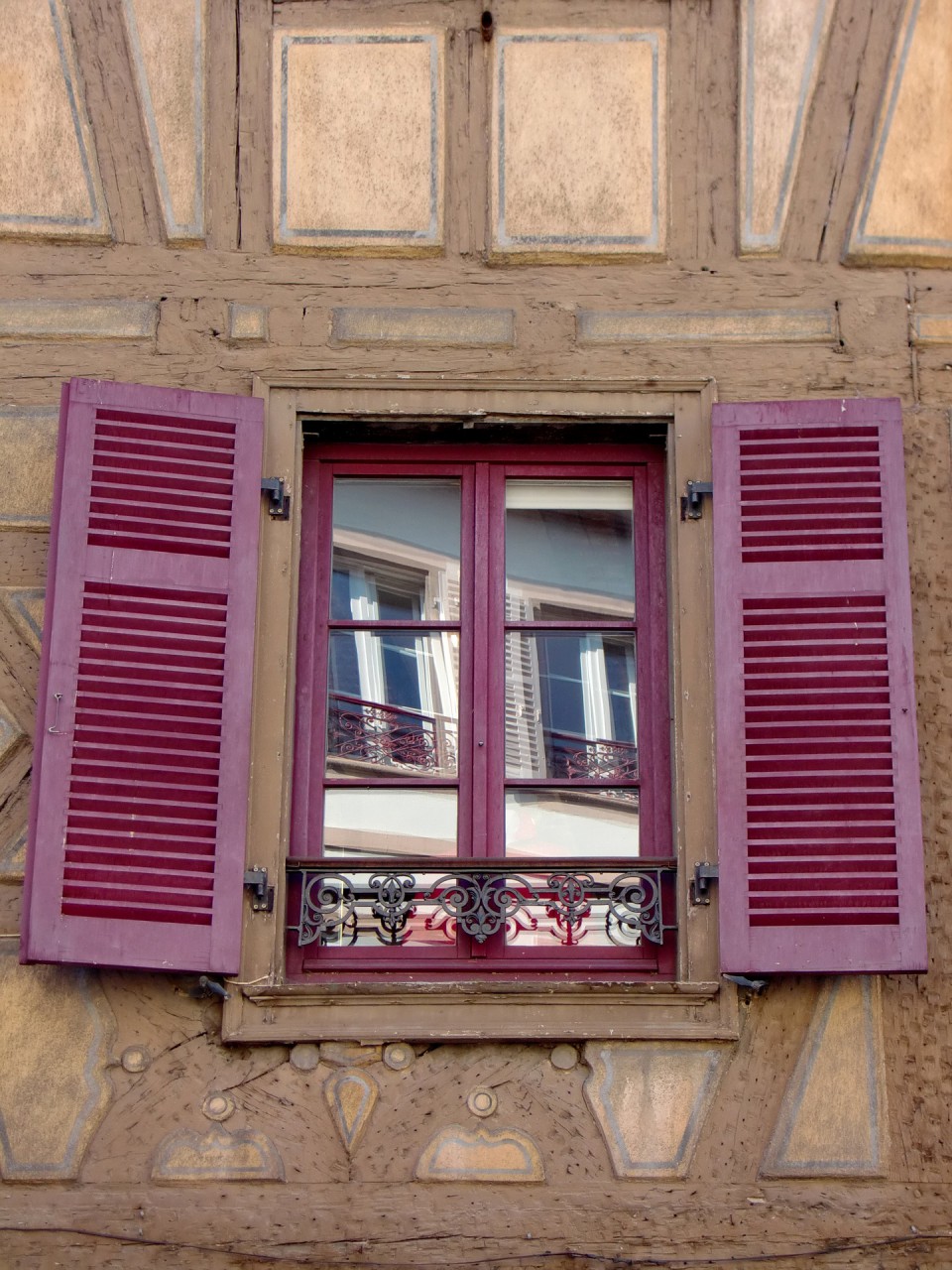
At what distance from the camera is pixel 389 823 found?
6453 mm

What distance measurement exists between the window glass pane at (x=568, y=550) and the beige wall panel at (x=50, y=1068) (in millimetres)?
1737

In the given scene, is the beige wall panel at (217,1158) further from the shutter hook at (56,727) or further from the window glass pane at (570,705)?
the window glass pane at (570,705)

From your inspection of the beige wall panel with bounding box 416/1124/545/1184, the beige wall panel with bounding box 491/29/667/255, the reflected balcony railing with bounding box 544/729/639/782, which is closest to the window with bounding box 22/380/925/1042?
the reflected balcony railing with bounding box 544/729/639/782

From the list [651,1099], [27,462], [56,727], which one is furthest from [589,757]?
[27,462]

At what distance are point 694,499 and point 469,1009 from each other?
5.43 ft

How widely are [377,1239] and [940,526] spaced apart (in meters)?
2.63

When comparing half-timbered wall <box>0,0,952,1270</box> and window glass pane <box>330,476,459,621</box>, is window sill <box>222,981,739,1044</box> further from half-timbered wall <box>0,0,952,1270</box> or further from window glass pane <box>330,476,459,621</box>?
window glass pane <box>330,476,459,621</box>

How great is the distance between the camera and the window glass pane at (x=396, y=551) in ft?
22.0

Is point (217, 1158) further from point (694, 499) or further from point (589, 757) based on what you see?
point (694, 499)

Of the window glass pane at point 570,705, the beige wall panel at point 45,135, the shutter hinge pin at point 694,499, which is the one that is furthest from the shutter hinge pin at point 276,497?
the shutter hinge pin at point 694,499

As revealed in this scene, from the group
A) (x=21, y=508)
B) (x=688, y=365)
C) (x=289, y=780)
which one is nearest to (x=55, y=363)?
(x=21, y=508)

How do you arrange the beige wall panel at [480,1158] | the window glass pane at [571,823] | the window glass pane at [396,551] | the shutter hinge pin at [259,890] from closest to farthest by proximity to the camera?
the beige wall panel at [480,1158], the shutter hinge pin at [259,890], the window glass pane at [571,823], the window glass pane at [396,551]

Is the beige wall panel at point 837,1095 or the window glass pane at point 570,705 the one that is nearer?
the beige wall panel at point 837,1095

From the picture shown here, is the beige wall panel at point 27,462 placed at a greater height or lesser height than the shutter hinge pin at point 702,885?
greater
